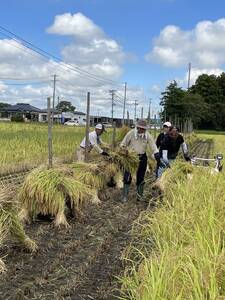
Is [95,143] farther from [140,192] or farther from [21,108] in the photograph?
[21,108]

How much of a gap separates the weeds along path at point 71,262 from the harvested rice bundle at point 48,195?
0.19 m

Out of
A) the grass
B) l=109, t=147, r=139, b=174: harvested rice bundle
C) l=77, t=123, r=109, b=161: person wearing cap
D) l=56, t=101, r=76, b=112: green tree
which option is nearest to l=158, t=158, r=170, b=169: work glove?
l=109, t=147, r=139, b=174: harvested rice bundle

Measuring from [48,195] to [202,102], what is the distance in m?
65.5

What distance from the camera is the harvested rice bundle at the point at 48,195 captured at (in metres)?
6.94

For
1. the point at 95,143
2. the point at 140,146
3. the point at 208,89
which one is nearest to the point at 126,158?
the point at 140,146

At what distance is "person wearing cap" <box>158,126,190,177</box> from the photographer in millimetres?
9984

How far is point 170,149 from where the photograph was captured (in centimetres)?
1021

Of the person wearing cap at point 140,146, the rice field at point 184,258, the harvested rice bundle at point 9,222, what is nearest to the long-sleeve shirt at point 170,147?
the person wearing cap at point 140,146

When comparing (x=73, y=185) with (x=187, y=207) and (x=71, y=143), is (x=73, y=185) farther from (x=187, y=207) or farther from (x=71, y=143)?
(x=71, y=143)

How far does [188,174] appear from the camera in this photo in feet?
30.0

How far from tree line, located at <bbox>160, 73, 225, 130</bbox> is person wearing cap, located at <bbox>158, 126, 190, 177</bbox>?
149ft

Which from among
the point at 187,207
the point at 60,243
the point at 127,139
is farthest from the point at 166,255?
the point at 127,139

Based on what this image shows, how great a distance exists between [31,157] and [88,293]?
997 centimetres

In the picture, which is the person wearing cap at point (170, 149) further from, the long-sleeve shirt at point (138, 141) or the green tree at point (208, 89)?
the green tree at point (208, 89)
